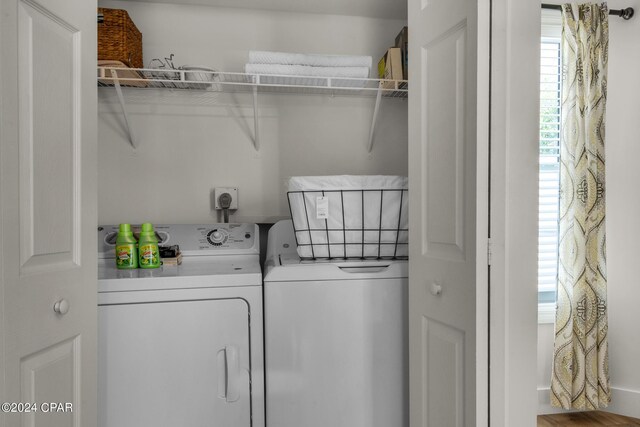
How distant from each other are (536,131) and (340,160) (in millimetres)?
1259

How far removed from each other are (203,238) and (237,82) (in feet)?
2.62

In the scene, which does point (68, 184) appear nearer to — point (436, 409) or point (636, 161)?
point (436, 409)

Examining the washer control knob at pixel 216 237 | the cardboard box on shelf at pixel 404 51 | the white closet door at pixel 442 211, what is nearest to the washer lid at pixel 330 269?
the white closet door at pixel 442 211

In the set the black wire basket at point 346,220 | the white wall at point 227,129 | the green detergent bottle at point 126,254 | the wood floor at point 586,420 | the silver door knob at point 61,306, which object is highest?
the white wall at point 227,129

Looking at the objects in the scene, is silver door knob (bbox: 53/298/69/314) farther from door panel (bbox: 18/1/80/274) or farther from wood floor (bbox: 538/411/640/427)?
wood floor (bbox: 538/411/640/427)

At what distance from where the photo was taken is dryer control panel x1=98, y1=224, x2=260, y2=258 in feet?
5.64

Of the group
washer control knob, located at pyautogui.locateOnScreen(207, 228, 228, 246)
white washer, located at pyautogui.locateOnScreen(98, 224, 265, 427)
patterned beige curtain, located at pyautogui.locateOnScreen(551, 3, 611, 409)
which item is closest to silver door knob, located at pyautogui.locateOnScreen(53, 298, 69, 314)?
white washer, located at pyautogui.locateOnScreen(98, 224, 265, 427)

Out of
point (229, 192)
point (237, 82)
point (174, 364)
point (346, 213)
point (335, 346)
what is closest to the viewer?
point (174, 364)

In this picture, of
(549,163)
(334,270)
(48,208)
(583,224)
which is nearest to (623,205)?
(583,224)

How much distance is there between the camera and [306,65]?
1.75m

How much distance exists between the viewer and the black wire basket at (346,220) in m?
1.58

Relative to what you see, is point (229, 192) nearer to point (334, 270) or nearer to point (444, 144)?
point (334, 270)

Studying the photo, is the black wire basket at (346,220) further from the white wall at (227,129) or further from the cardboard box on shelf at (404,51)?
the cardboard box on shelf at (404,51)

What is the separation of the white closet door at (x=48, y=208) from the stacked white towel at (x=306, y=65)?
0.67 m
